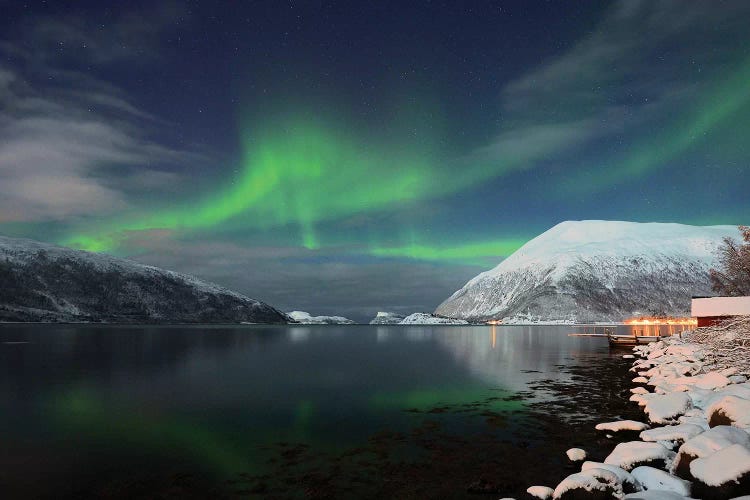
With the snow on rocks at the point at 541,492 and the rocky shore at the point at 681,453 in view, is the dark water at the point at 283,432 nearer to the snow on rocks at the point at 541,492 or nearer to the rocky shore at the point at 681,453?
the snow on rocks at the point at 541,492

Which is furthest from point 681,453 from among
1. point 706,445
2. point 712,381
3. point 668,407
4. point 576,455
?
point 712,381

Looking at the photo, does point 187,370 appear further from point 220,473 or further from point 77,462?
point 220,473

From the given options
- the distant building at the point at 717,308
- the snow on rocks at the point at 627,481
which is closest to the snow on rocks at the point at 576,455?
the snow on rocks at the point at 627,481

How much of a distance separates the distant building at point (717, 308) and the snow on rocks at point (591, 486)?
202 ft

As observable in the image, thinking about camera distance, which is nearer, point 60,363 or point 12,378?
point 12,378

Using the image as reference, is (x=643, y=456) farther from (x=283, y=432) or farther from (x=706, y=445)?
(x=283, y=432)

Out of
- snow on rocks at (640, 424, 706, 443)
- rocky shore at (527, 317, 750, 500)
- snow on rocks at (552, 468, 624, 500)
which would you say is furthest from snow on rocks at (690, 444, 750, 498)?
snow on rocks at (640, 424, 706, 443)

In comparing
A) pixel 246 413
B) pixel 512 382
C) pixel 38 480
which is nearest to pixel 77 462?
pixel 38 480

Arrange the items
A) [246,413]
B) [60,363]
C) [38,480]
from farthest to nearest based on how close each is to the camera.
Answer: [60,363] → [246,413] → [38,480]

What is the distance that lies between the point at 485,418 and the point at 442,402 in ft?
18.4

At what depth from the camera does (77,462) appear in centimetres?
1788

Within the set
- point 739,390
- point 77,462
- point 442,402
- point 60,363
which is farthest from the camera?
point 60,363

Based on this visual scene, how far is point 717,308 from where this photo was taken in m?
66.7

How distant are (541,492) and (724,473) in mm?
4266
